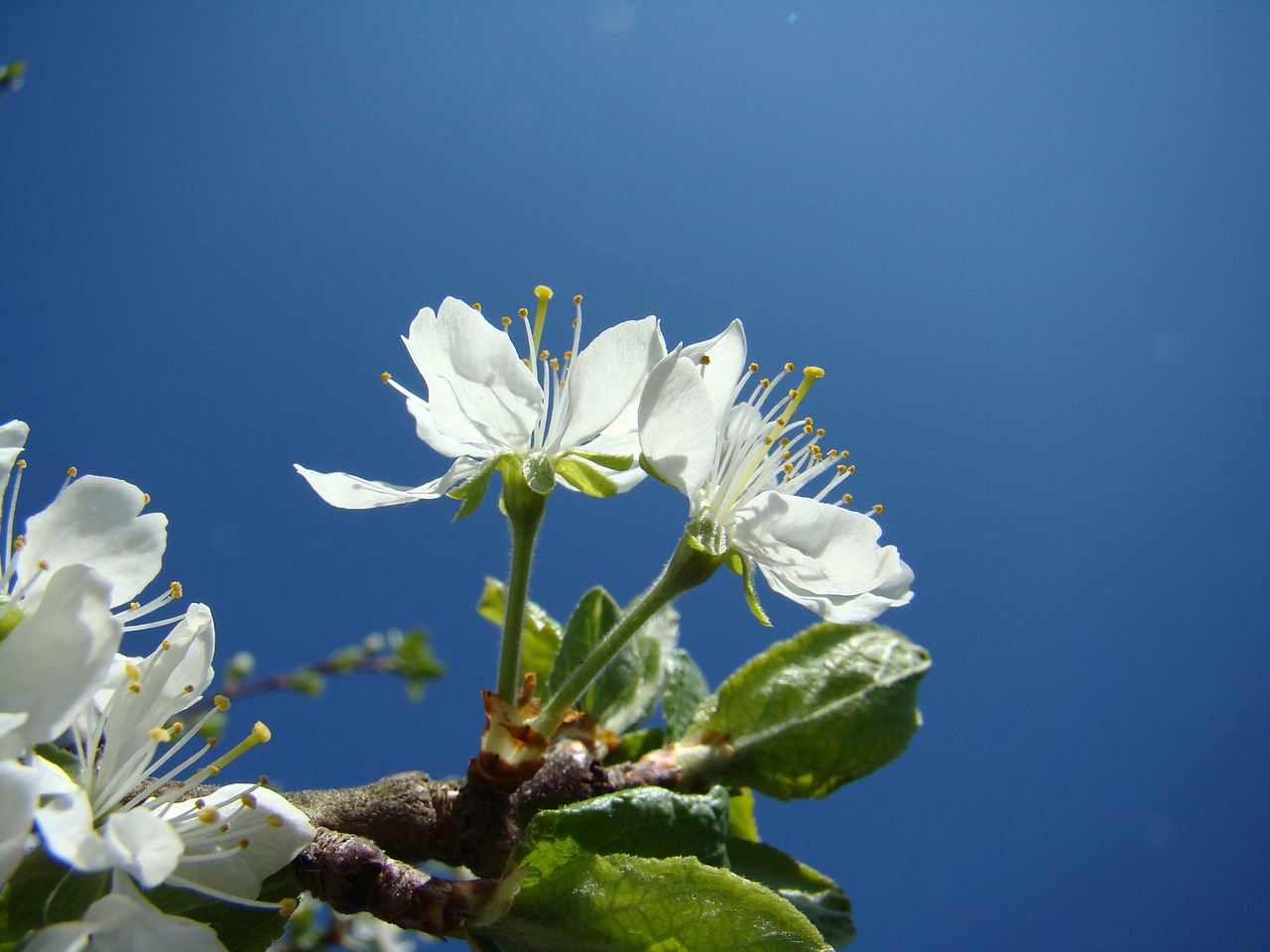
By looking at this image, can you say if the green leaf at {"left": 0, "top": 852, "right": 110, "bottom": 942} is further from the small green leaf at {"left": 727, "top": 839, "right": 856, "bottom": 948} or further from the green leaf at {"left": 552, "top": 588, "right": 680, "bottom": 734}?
the small green leaf at {"left": 727, "top": 839, "right": 856, "bottom": 948}

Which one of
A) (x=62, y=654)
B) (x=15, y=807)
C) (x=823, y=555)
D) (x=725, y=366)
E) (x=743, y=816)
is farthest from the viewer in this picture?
(x=743, y=816)

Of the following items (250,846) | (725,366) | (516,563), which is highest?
(725,366)

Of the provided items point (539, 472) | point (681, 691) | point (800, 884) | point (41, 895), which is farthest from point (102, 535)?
point (800, 884)

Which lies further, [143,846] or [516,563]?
[516,563]

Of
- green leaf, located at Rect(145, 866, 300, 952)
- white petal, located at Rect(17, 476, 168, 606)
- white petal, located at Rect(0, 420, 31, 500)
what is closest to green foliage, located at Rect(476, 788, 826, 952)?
green leaf, located at Rect(145, 866, 300, 952)

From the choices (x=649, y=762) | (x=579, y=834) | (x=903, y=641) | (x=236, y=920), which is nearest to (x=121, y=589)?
(x=236, y=920)

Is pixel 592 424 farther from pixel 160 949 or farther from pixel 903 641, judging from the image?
pixel 160 949

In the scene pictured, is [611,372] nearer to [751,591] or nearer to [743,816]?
[751,591]
